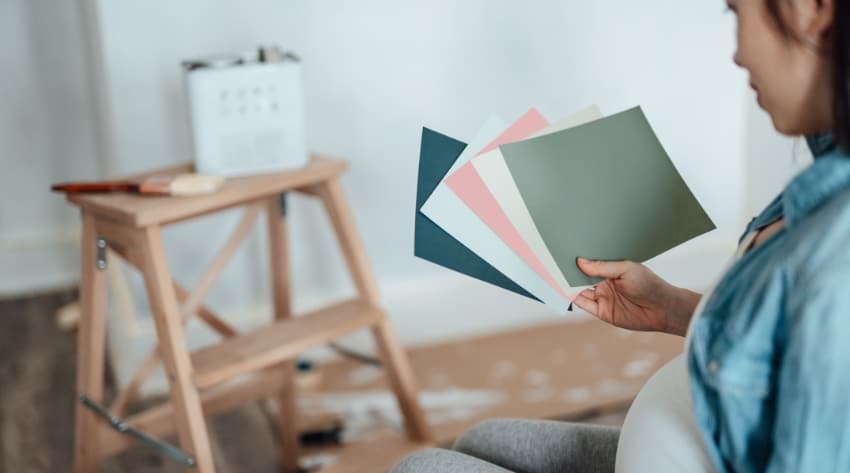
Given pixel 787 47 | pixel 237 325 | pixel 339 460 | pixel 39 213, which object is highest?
pixel 787 47

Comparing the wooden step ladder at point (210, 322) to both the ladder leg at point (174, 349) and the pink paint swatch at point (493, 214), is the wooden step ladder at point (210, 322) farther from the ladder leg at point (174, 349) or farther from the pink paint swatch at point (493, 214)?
the pink paint swatch at point (493, 214)

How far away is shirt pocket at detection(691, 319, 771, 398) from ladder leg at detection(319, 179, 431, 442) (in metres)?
0.94

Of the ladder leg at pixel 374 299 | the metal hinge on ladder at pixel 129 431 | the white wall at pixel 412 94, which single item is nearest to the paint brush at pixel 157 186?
the ladder leg at pixel 374 299

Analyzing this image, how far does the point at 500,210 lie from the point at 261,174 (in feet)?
2.26

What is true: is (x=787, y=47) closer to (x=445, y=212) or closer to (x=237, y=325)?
(x=445, y=212)

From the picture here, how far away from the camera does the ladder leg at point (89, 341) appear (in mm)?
1395

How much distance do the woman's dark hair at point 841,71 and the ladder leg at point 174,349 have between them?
0.93 m

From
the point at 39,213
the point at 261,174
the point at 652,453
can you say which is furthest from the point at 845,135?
the point at 39,213

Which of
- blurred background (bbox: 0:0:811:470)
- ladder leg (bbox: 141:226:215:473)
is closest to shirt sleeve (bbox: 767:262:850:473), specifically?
ladder leg (bbox: 141:226:215:473)

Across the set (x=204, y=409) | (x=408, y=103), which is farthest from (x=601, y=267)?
(x=408, y=103)

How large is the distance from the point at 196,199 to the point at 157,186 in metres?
0.07

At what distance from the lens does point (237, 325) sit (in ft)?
6.66

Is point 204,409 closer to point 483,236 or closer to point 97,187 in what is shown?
point 97,187

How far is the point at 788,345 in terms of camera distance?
603 millimetres
